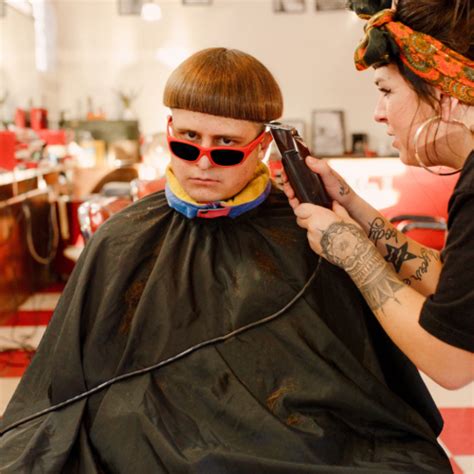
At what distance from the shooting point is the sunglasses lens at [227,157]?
4.87 feet

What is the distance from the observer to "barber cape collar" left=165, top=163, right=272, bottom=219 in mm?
1563

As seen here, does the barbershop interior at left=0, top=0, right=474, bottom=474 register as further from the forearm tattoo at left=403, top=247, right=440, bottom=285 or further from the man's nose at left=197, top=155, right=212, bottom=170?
the man's nose at left=197, top=155, right=212, bottom=170

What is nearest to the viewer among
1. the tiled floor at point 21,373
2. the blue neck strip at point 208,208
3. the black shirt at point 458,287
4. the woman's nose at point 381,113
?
the black shirt at point 458,287

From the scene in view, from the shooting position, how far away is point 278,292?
4.78 ft

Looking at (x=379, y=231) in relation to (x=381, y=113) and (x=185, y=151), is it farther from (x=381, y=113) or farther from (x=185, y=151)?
(x=185, y=151)

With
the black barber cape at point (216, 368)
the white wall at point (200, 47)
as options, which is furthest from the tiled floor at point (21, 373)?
the white wall at point (200, 47)

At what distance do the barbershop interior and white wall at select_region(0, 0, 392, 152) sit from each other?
0.04ft

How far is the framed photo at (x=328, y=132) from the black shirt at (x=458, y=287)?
6706 mm

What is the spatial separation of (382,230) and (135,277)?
2.03ft

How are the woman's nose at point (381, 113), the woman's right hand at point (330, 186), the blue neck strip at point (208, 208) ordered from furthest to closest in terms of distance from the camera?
the blue neck strip at point (208, 208) → the woman's right hand at point (330, 186) → the woman's nose at point (381, 113)

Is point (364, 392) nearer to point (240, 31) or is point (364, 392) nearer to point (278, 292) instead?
point (278, 292)

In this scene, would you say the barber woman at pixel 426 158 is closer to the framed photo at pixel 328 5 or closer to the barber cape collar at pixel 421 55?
the barber cape collar at pixel 421 55

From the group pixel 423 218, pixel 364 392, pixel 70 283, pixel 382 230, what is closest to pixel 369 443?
pixel 364 392

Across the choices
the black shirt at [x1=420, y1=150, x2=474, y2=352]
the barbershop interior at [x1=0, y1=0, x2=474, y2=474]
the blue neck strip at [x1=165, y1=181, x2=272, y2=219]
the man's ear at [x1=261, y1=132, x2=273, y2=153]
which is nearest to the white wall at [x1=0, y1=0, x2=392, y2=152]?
the barbershop interior at [x1=0, y1=0, x2=474, y2=474]
